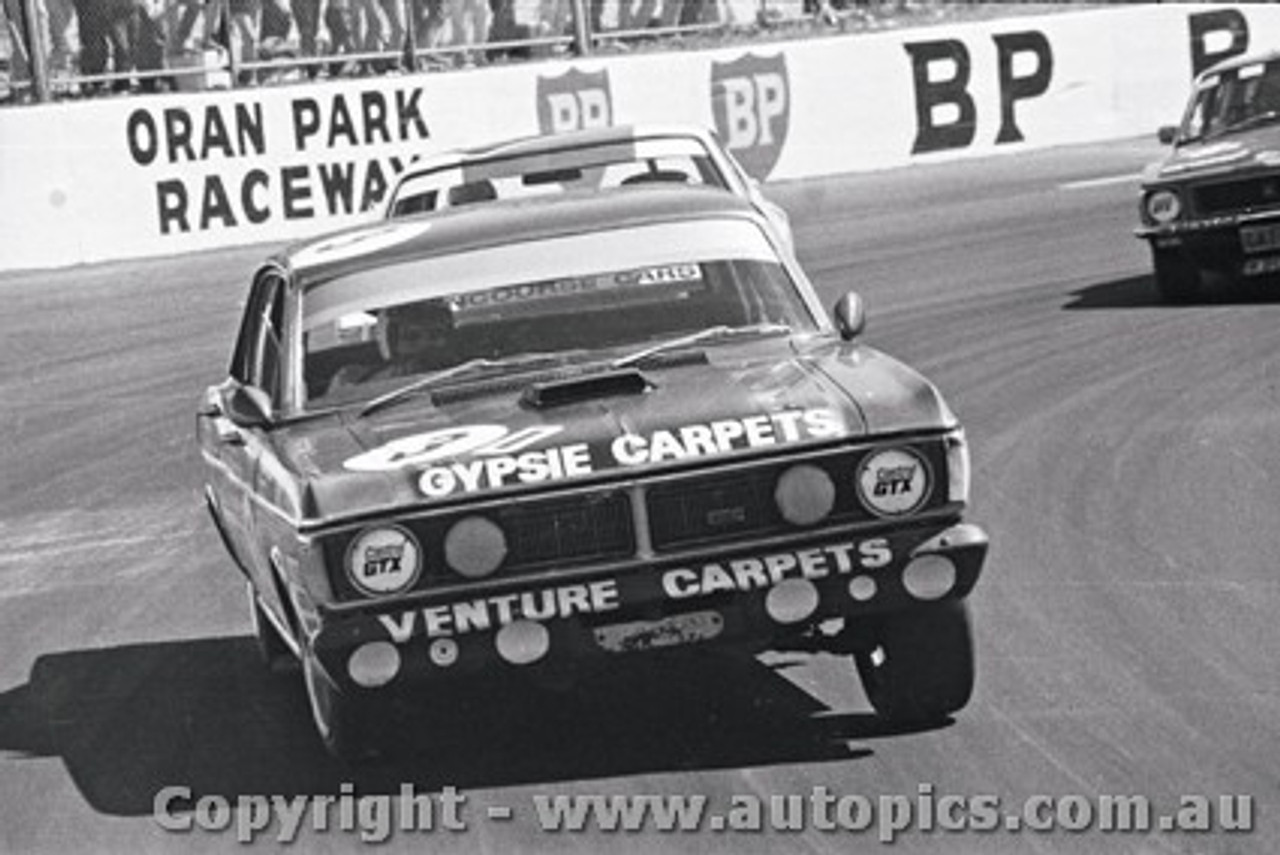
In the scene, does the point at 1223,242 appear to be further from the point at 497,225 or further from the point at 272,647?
the point at 272,647

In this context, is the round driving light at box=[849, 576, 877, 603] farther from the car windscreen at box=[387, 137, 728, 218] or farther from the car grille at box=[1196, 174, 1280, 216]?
the car grille at box=[1196, 174, 1280, 216]

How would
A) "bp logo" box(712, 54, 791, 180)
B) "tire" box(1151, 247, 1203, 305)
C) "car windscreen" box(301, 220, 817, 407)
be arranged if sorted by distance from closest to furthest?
"car windscreen" box(301, 220, 817, 407)
"tire" box(1151, 247, 1203, 305)
"bp logo" box(712, 54, 791, 180)

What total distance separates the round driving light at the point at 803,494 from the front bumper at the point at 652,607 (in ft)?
0.20

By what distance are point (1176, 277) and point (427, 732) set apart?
9580 mm

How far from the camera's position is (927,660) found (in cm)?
710

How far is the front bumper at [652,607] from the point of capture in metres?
6.72

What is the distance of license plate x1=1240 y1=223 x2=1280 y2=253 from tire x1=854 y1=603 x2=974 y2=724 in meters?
8.66

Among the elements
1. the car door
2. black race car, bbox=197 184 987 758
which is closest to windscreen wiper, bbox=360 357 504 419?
black race car, bbox=197 184 987 758

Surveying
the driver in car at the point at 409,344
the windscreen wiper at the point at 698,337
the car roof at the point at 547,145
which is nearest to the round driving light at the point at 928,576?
the windscreen wiper at the point at 698,337

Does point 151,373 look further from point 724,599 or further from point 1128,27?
point 1128,27

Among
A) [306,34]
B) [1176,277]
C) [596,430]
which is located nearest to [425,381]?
[596,430]

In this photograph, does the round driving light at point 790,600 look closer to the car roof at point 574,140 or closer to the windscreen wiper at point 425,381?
the windscreen wiper at point 425,381

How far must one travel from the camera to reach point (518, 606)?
6.73m

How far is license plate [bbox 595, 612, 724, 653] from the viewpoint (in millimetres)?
6809
